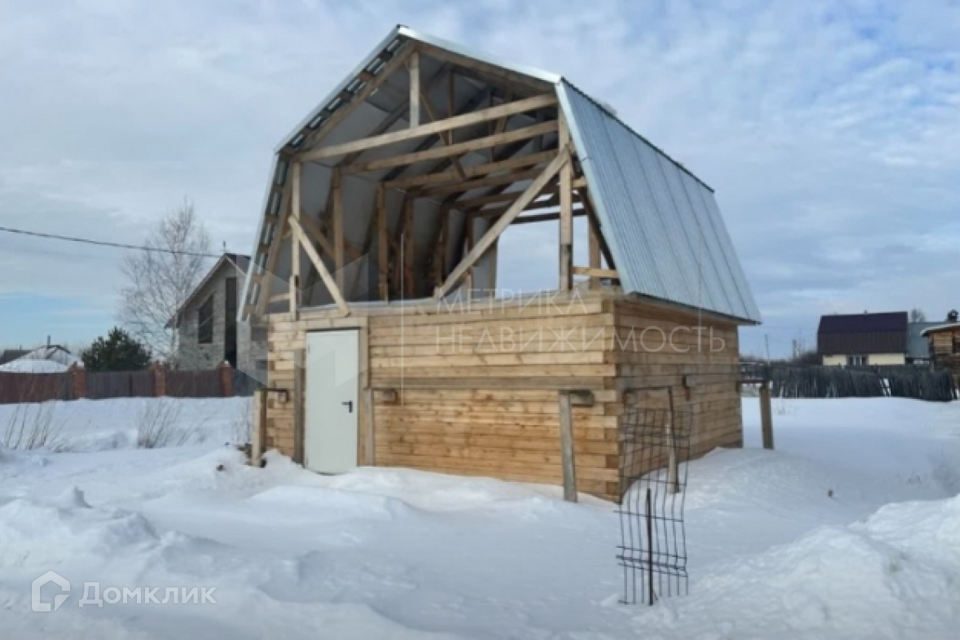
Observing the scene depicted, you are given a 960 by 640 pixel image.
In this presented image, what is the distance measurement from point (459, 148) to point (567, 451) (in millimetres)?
4333

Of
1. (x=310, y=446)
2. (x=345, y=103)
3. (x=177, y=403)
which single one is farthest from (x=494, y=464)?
(x=177, y=403)

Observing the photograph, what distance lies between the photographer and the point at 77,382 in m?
22.4

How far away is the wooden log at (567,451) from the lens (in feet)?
25.2

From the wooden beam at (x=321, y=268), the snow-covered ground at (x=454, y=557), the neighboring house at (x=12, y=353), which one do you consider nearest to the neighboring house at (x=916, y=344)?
the snow-covered ground at (x=454, y=557)

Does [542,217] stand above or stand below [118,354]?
above

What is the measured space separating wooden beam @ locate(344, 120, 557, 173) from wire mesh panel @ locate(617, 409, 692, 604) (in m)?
3.66

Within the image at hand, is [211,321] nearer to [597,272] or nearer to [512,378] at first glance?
[512,378]

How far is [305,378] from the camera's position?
10680mm

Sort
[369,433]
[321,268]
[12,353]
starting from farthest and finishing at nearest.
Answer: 1. [12,353]
2. [321,268]
3. [369,433]

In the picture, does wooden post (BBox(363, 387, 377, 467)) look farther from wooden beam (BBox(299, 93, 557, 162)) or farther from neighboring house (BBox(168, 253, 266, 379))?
neighboring house (BBox(168, 253, 266, 379))

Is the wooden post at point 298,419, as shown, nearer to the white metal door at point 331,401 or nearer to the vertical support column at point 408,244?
the white metal door at point 331,401

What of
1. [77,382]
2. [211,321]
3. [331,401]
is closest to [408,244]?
[331,401]

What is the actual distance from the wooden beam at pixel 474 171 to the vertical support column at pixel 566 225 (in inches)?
62.3

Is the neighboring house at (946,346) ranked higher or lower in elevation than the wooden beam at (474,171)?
lower
